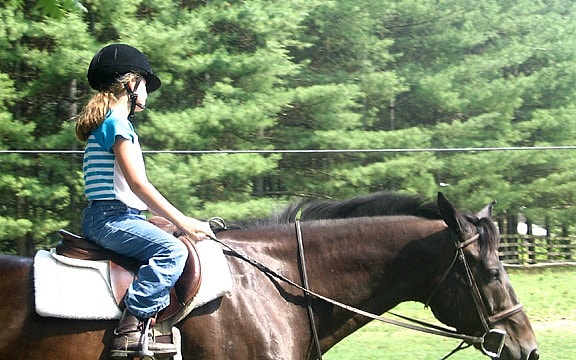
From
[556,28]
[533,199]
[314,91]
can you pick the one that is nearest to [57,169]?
[314,91]

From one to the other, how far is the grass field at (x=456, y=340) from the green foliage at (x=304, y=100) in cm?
282

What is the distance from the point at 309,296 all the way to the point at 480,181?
1636 centimetres

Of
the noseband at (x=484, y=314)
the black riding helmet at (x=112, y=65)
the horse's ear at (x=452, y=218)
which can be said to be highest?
the black riding helmet at (x=112, y=65)

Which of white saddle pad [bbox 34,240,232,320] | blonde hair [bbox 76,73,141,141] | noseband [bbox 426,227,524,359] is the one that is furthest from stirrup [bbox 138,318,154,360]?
noseband [bbox 426,227,524,359]

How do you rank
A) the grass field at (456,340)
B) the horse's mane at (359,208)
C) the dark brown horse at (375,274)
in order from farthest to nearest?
the grass field at (456,340)
the horse's mane at (359,208)
the dark brown horse at (375,274)

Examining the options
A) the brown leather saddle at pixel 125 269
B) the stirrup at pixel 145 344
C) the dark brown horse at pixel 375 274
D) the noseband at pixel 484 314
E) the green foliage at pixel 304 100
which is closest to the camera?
the stirrup at pixel 145 344

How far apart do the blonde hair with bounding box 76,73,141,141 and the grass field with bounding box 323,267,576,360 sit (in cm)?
585

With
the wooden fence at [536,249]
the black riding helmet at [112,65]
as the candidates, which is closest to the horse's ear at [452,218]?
the black riding helmet at [112,65]

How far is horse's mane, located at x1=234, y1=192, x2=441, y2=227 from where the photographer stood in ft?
13.8

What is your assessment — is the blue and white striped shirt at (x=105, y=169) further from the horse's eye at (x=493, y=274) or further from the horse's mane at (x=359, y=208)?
the horse's eye at (x=493, y=274)

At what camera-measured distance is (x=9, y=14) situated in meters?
12.2

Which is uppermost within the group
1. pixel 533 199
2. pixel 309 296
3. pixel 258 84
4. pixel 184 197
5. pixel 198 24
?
pixel 198 24

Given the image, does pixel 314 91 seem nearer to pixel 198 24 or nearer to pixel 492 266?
pixel 198 24

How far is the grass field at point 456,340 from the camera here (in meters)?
8.73
